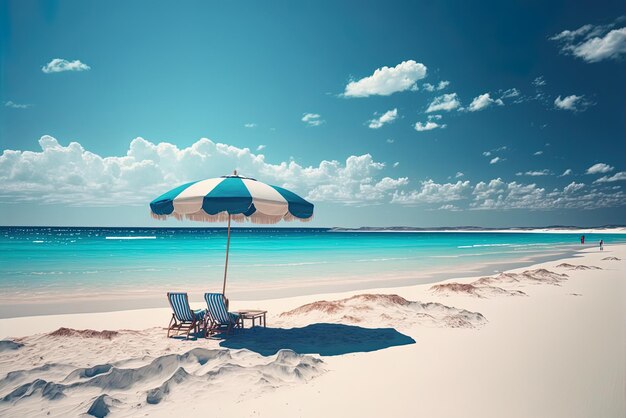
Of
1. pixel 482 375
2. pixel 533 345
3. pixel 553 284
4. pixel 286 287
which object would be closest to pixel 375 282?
pixel 286 287

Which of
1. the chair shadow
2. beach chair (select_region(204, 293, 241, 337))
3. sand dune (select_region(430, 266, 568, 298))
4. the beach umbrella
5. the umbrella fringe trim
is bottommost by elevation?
sand dune (select_region(430, 266, 568, 298))

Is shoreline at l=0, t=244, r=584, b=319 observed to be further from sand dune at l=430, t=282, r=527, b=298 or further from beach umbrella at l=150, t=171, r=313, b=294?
beach umbrella at l=150, t=171, r=313, b=294

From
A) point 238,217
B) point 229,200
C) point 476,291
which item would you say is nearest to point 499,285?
point 476,291

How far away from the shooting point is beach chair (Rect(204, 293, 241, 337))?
6.52 metres

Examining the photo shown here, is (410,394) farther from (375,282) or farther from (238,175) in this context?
(375,282)

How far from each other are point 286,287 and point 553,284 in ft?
30.9

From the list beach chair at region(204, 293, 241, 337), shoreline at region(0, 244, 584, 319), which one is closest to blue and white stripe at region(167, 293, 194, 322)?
beach chair at region(204, 293, 241, 337)

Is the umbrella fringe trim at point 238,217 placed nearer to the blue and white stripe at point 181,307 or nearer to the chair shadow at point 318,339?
the blue and white stripe at point 181,307

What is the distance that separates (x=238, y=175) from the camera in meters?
6.77

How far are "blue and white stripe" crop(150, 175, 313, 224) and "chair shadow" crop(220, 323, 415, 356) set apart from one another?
2037mm

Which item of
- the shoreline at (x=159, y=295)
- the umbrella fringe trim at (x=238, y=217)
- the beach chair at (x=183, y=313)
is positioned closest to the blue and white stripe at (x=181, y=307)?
the beach chair at (x=183, y=313)

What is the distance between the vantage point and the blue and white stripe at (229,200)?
5.90m

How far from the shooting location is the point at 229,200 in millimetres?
5898

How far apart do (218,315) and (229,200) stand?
2.08m
